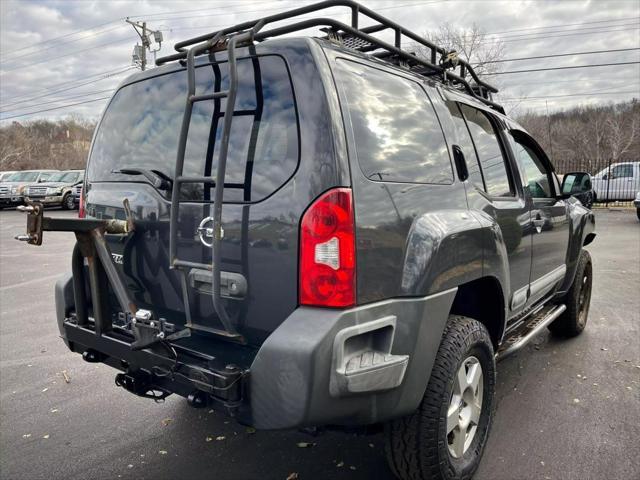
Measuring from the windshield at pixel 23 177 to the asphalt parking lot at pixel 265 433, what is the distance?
22.1 m

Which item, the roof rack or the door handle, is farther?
the door handle

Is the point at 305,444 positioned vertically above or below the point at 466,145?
below

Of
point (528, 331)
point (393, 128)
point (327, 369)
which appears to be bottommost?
point (528, 331)

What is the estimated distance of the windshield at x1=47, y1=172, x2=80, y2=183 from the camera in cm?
2281

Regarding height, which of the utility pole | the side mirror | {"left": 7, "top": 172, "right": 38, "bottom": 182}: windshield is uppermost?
the utility pole

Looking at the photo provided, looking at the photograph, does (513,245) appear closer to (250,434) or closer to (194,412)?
(250,434)

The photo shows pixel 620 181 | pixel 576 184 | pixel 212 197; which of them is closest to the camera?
pixel 212 197

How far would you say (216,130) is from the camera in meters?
2.30

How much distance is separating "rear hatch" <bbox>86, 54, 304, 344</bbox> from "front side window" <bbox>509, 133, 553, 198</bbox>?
219 centimetres

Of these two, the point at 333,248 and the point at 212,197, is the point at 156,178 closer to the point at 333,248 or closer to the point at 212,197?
the point at 212,197

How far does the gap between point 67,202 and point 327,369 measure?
22982 millimetres

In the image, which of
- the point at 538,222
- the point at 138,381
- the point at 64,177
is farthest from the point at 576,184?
the point at 64,177

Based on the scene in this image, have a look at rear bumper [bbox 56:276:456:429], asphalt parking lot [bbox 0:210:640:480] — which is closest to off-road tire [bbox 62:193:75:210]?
asphalt parking lot [bbox 0:210:640:480]

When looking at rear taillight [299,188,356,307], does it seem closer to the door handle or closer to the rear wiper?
the rear wiper
